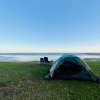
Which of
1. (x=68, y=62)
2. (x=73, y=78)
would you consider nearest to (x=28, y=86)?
(x=73, y=78)

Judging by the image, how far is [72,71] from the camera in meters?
9.78

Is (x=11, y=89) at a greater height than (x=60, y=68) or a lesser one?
lesser

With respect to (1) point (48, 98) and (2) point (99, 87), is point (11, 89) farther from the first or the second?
(2) point (99, 87)

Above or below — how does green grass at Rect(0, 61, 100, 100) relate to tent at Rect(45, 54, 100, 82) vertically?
below

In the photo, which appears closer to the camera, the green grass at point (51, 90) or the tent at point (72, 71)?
the green grass at point (51, 90)

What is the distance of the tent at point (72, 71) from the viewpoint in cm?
900

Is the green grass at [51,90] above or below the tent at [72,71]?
below

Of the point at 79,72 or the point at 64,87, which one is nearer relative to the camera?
the point at 64,87

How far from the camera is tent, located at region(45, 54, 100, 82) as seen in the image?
29.5 ft

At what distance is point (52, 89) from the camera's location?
7.50 m

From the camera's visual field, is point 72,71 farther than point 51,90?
Yes

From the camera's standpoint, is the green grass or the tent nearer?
the green grass

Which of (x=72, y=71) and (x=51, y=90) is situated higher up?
(x=72, y=71)

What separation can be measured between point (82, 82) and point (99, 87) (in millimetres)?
1103
